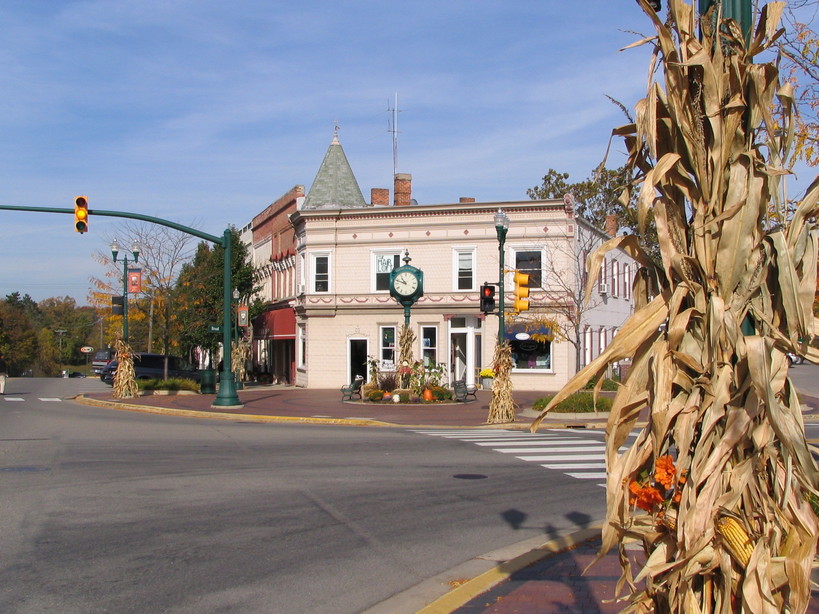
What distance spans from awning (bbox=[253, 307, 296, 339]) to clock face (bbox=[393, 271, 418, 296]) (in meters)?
12.9

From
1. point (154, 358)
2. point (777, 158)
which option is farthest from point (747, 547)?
point (154, 358)

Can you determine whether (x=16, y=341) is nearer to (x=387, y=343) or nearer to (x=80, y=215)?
(x=387, y=343)

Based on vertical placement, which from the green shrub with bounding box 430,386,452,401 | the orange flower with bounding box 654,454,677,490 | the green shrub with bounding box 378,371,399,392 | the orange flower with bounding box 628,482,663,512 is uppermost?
the orange flower with bounding box 654,454,677,490

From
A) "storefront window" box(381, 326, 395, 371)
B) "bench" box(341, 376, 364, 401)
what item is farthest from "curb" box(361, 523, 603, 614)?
"storefront window" box(381, 326, 395, 371)

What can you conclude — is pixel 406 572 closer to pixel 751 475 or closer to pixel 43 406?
pixel 751 475

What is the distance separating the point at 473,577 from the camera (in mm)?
7285

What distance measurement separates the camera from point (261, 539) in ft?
28.3

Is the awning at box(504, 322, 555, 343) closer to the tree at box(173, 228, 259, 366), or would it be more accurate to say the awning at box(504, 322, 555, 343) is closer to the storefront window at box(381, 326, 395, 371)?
the storefront window at box(381, 326, 395, 371)

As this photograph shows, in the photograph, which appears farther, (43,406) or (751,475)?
(43,406)

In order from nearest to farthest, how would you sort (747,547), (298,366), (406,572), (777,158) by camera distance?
1. (747,547)
2. (777,158)
3. (406,572)
4. (298,366)

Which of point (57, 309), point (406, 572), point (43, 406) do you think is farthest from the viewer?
point (57, 309)

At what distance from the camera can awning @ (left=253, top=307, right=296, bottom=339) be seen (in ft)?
144

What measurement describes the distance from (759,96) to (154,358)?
41078mm

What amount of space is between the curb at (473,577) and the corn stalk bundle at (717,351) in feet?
9.44
